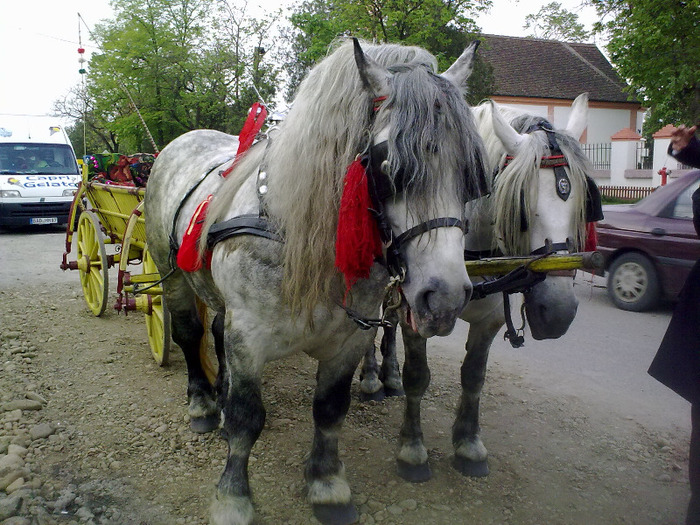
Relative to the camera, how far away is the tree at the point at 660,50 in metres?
15.4

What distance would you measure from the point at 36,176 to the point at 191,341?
11.7m

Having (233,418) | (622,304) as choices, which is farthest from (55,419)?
(622,304)

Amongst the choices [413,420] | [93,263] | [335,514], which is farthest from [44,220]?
[335,514]

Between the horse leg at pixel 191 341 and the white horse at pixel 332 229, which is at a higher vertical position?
the white horse at pixel 332 229

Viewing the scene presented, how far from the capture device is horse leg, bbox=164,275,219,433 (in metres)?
3.60

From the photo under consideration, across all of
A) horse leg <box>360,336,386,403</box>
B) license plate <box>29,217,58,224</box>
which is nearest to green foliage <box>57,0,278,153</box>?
license plate <box>29,217,58,224</box>

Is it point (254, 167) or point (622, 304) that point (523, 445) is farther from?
point (622, 304)

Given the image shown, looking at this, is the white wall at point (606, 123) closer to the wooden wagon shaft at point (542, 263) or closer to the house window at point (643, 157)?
the house window at point (643, 157)

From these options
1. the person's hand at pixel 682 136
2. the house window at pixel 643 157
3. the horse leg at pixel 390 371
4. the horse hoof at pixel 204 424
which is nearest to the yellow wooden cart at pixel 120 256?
the horse hoof at pixel 204 424

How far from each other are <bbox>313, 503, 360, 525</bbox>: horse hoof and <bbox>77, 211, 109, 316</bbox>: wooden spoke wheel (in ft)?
12.0

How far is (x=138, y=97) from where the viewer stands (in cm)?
2047

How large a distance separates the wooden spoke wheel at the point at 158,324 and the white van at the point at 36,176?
32.1 feet

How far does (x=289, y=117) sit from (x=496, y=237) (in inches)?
44.6

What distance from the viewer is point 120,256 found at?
5133 millimetres
